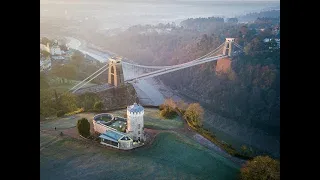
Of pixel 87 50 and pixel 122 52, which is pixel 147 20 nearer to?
pixel 122 52

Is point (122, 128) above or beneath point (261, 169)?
above

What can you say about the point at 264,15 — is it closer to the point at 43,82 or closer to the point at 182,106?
the point at 182,106

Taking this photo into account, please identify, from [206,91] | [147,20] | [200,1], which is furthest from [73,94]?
[200,1]

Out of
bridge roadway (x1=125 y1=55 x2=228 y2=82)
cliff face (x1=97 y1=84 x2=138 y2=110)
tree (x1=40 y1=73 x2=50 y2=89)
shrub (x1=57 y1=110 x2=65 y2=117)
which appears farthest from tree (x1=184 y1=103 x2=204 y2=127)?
tree (x1=40 y1=73 x2=50 y2=89)

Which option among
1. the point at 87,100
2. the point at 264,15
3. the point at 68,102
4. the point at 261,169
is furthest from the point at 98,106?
the point at 264,15

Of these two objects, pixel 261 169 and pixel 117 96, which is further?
pixel 117 96
